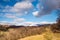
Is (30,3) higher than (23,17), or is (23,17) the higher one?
(30,3)

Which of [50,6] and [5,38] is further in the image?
[50,6]

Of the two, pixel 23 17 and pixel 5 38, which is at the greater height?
pixel 23 17

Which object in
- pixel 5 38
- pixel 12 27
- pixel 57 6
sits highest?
pixel 57 6

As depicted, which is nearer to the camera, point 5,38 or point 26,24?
point 5,38

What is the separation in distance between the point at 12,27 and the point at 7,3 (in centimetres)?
57

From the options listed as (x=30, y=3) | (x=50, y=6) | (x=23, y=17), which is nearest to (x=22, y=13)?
(x=23, y=17)

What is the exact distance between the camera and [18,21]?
314cm

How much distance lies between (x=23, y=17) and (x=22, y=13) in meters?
0.10

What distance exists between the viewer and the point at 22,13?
3.15 m

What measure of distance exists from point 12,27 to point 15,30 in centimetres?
11

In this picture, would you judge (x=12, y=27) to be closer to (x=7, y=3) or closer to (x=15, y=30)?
(x=15, y=30)

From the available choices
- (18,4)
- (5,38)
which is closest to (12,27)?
(5,38)

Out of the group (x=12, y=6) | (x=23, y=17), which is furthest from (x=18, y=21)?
(x=12, y=6)

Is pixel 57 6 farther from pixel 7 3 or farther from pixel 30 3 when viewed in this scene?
pixel 7 3
